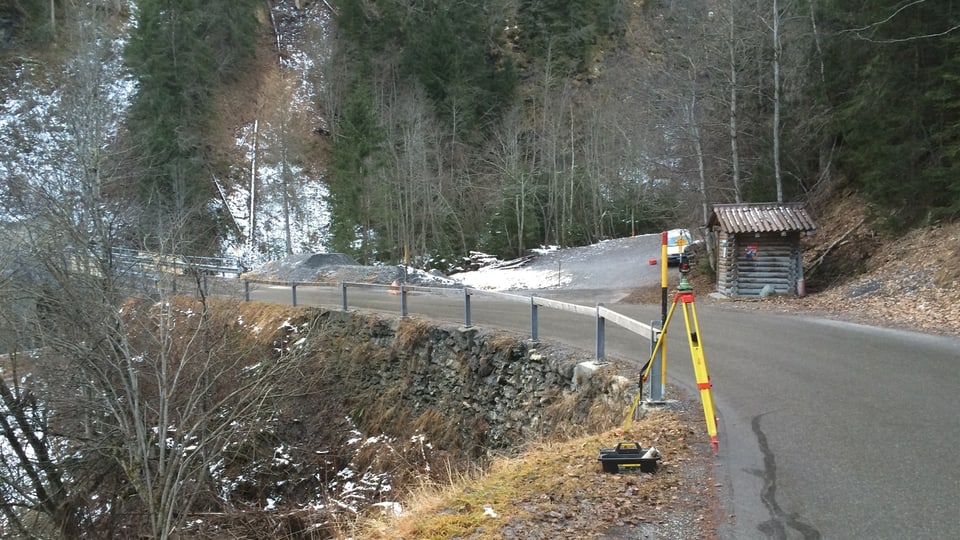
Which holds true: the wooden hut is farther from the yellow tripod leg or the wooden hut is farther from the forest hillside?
the yellow tripod leg

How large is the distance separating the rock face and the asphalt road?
36.7 inches

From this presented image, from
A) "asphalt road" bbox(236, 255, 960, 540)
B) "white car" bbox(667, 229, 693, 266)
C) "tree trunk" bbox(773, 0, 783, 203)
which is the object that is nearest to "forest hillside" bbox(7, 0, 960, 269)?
"tree trunk" bbox(773, 0, 783, 203)

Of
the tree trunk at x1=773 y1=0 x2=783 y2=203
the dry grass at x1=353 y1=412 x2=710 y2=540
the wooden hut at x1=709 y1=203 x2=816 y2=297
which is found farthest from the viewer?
the tree trunk at x1=773 y1=0 x2=783 y2=203

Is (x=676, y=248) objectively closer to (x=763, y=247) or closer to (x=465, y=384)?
(x=763, y=247)

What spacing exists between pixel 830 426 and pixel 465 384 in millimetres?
6610

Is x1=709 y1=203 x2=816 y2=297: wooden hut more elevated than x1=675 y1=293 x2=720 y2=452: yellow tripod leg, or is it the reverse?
x1=709 y1=203 x2=816 y2=297: wooden hut

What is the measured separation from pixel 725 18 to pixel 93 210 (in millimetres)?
19242

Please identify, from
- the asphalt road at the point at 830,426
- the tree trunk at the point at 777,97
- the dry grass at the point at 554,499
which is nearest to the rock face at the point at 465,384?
the asphalt road at the point at 830,426

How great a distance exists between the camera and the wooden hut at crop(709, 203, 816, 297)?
1588 cm

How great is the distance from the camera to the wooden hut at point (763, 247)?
15.9 metres

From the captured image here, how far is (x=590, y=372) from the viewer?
765 centimetres

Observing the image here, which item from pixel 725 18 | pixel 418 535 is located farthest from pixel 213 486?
pixel 725 18

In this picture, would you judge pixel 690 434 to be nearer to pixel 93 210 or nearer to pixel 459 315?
pixel 459 315

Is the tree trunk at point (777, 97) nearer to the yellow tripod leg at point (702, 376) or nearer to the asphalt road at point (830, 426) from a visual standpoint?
the asphalt road at point (830, 426)
